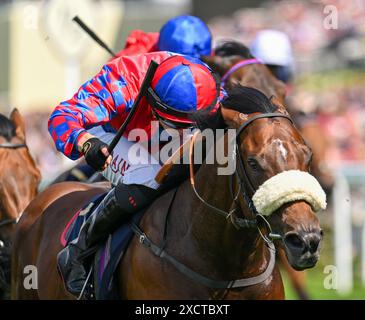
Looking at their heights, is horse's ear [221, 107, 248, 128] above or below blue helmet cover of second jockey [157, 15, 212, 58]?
below

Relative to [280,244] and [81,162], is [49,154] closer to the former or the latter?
[81,162]

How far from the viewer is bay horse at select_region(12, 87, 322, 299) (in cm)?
322

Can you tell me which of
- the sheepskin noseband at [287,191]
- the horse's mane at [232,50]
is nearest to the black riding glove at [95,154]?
the sheepskin noseband at [287,191]

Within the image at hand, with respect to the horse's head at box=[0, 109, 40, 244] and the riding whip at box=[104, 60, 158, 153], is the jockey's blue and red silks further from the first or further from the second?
the horse's head at box=[0, 109, 40, 244]

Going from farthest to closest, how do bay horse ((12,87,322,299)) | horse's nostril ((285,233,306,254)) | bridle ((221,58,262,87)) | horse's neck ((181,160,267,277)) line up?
bridle ((221,58,262,87))
horse's neck ((181,160,267,277))
bay horse ((12,87,322,299))
horse's nostril ((285,233,306,254))

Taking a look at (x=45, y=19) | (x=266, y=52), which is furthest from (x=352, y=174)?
(x=45, y=19)

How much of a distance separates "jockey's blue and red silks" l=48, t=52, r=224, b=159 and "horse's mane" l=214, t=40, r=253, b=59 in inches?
84.0

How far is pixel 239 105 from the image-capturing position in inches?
138

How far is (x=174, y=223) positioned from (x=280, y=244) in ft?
2.16

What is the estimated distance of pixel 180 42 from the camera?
5484mm

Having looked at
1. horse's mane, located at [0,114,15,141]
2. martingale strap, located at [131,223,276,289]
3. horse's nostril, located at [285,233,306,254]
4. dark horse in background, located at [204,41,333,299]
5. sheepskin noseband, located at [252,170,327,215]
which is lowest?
martingale strap, located at [131,223,276,289]

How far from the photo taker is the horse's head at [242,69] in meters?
5.84
